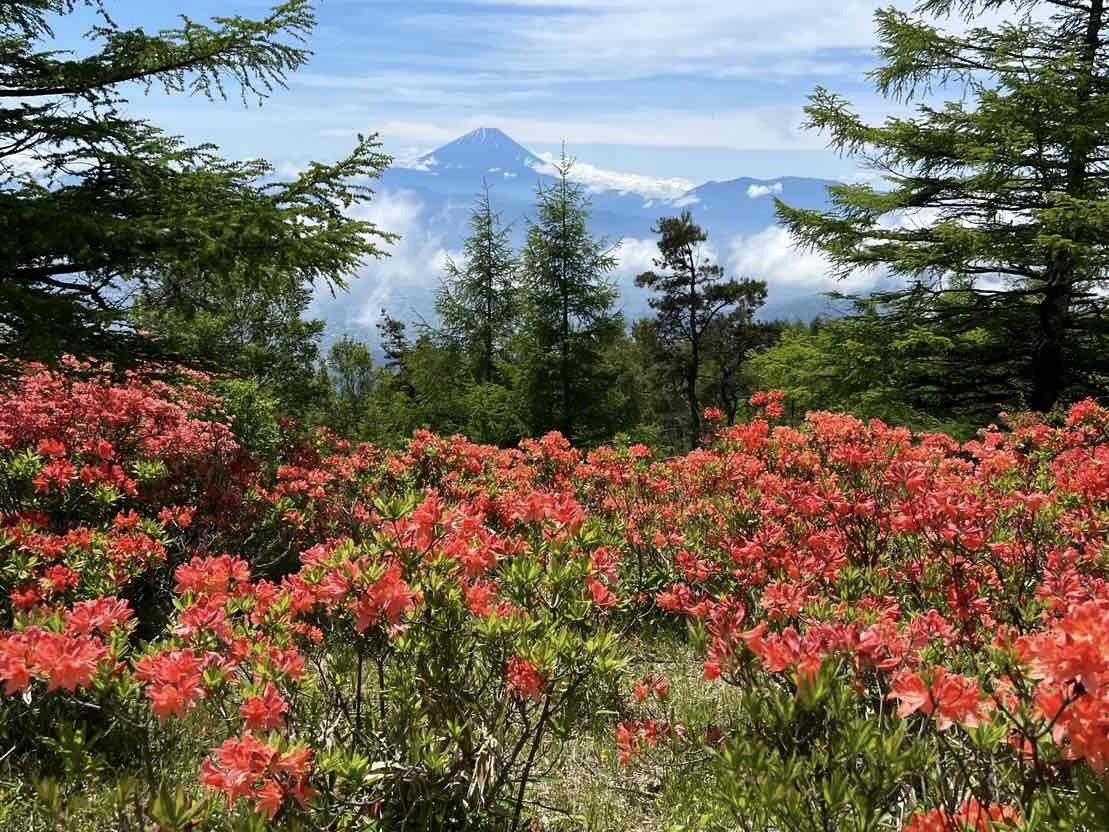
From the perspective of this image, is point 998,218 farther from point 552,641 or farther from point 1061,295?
point 552,641

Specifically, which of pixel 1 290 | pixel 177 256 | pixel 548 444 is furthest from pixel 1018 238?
pixel 1 290

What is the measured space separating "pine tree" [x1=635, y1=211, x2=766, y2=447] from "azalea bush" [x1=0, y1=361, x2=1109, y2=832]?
24.6 m

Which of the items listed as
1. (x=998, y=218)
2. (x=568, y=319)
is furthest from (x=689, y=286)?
(x=998, y=218)

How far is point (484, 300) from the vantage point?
25.6 m

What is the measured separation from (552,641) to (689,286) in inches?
1163

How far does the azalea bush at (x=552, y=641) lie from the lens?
177cm

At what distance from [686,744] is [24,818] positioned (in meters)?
3.02

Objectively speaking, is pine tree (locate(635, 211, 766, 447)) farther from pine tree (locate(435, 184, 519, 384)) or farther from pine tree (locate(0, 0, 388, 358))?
pine tree (locate(0, 0, 388, 358))

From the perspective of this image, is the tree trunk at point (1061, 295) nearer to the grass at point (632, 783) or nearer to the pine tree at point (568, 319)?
the pine tree at point (568, 319)

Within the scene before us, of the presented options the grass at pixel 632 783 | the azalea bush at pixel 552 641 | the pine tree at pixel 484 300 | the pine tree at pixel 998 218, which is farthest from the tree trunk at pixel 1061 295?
the pine tree at pixel 484 300

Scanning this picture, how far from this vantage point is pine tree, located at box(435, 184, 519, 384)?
25281 mm

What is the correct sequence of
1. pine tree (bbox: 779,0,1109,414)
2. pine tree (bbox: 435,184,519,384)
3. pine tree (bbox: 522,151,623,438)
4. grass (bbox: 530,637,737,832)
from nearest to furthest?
grass (bbox: 530,637,737,832), pine tree (bbox: 779,0,1109,414), pine tree (bbox: 522,151,623,438), pine tree (bbox: 435,184,519,384)

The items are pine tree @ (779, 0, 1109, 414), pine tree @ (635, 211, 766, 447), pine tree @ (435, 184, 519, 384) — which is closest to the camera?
pine tree @ (779, 0, 1109, 414)

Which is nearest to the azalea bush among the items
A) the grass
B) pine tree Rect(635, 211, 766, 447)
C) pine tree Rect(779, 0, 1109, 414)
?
the grass
